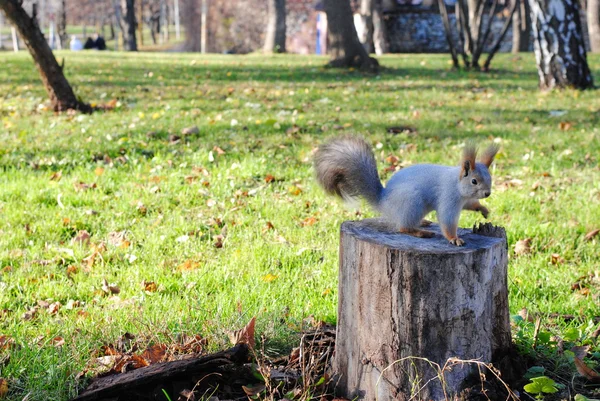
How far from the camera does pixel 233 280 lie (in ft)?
11.6

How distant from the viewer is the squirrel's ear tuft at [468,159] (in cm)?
226

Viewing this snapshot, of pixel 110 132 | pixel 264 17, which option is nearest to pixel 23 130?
pixel 110 132

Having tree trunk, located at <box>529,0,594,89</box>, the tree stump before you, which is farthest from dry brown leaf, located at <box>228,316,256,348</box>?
tree trunk, located at <box>529,0,594,89</box>

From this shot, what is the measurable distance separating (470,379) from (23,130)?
589 centimetres

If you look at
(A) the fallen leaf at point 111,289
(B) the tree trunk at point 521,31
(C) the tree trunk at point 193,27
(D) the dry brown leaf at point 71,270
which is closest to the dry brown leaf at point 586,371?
(A) the fallen leaf at point 111,289

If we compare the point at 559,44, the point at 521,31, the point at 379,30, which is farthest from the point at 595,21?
the point at 559,44

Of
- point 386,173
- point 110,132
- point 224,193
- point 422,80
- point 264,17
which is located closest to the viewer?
point 224,193

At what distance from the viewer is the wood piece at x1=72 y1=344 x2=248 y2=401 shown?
2277 millimetres

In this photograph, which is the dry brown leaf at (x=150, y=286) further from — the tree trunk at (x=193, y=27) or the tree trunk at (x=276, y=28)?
the tree trunk at (x=193, y=27)

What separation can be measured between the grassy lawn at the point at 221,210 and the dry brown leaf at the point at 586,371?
0.25 m

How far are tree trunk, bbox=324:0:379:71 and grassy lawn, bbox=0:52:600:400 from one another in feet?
12.8

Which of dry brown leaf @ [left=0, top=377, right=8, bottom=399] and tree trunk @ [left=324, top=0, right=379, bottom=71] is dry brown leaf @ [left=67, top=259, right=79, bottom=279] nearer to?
dry brown leaf @ [left=0, top=377, right=8, bottom=399]

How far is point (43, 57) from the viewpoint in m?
7.93

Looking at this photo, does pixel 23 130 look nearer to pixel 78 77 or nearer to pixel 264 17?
pixel 78 77
